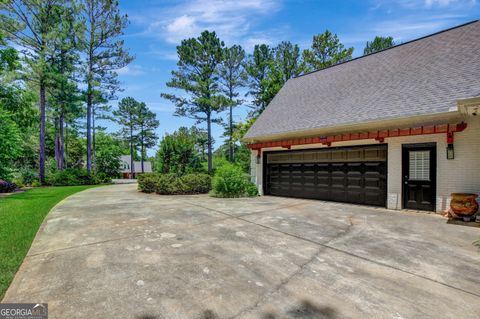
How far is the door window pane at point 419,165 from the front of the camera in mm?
7012

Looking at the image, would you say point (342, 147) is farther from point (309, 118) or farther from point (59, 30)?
point (59, 30)

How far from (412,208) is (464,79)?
4228 millimetres

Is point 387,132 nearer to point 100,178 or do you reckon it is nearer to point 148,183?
point 148,183

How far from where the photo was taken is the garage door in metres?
8.10

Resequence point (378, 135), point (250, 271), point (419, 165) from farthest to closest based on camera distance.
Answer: point (378, 135) → point (419, 165) → point (250, 271)

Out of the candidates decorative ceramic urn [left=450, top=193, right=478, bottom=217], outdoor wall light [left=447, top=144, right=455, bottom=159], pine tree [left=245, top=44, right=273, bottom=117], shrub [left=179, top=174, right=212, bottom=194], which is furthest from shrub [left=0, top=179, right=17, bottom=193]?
pine tree [left=245, top=44, right=273, bottom=117]

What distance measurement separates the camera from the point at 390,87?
8594 millimetres

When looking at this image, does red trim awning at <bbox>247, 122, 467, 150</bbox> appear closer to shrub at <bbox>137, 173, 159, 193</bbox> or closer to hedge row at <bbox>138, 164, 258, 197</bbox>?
hedge row at <bbox>138, 164, 258, 197</bbox>

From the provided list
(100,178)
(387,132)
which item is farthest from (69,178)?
(387,132)

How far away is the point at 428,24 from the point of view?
33.5 ft

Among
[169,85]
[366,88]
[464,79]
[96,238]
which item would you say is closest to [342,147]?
[366,88]

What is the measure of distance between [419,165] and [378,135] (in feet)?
4.87

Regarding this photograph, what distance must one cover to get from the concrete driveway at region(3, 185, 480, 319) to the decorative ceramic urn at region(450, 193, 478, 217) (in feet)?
2.85

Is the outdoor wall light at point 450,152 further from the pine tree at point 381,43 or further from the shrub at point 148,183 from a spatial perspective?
the pine tree at point 381,43
